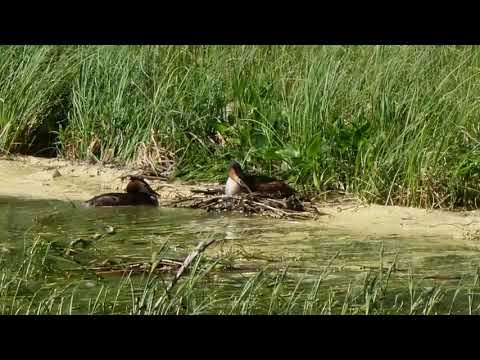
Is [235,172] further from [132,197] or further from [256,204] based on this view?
[132,197]

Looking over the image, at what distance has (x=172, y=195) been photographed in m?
10.3

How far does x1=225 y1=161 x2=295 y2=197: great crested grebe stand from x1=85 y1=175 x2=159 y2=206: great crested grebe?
2.25 feet

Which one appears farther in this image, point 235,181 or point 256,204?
point 235,181

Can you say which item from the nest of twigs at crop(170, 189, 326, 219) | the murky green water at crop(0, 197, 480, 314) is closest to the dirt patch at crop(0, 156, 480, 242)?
the nest of twigs at crop(170, 189, 326, 219)

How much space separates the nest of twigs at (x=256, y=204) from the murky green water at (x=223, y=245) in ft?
0.36

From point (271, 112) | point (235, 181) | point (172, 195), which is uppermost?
point (271, 112)

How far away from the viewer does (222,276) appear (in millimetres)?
7090

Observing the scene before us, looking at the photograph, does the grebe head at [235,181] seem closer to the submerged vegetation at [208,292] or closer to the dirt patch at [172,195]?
the dirt patch at [172,195]

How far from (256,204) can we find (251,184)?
0.21 m

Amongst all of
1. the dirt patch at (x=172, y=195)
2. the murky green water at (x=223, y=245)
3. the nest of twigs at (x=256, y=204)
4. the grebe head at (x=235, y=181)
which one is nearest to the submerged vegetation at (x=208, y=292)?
the murky green water at (x=223, y=245)

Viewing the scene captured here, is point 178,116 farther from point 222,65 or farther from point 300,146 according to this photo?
point 300,146

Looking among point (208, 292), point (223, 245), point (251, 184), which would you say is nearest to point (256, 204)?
point (251, 184)

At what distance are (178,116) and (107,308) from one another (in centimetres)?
541

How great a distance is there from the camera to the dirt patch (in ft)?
29.3
